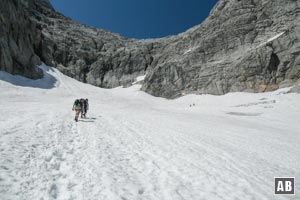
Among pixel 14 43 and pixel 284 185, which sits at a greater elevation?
pixel 14 43

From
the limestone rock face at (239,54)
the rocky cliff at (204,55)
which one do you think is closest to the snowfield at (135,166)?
the limestone rock face at (239,54)

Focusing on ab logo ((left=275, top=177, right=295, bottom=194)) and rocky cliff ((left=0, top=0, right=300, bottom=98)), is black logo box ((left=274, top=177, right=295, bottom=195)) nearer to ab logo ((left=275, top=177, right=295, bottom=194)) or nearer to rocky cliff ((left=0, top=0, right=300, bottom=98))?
ab logo ((left=275, top=177, right=295, bottom=194))

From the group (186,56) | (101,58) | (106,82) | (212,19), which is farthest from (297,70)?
(101,58)

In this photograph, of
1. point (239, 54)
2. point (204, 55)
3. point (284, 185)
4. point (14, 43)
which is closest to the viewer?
point (284, 185)

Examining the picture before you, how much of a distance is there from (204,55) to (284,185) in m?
53.0

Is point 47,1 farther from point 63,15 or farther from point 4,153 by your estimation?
point 4,153

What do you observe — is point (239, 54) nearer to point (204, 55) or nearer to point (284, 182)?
point (204, 55)

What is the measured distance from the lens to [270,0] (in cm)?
5250

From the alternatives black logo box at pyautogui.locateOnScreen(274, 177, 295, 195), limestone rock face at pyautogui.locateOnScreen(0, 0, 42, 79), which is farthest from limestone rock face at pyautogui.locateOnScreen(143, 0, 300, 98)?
black logo box at pyautogui.locateOnScreen(274, 177, 295, 195)

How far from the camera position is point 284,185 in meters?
6.37

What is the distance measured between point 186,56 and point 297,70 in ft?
91.3

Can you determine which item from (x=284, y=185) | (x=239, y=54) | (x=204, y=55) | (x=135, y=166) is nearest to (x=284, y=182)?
(x=284, y=185)

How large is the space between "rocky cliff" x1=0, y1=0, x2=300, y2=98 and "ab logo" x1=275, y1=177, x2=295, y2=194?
127ft

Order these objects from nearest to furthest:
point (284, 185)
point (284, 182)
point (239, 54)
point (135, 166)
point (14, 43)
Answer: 1. point (284, 185)
2. point (284, 182)
3. point (135, 166)
4. point (239, 54)
5. point (14, 43)
